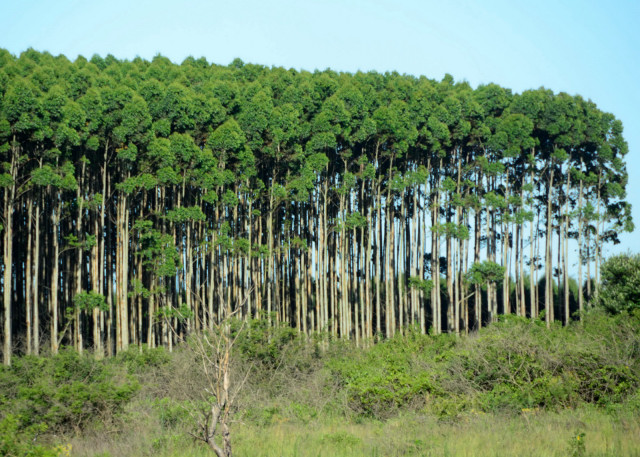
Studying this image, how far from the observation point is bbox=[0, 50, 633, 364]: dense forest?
83.5 ft

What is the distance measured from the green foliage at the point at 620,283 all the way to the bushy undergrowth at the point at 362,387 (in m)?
4.62

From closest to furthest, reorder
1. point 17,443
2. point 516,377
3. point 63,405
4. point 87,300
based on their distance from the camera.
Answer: point 17,443, point 63,405, point 516,377, point 87,300

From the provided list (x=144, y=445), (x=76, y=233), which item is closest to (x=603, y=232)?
(x=76, y=233)

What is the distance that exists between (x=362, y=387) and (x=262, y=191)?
56.6ft

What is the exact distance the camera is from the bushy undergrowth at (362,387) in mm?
13172

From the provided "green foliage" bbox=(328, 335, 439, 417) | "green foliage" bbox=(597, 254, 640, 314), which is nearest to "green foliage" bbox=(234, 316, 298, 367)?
"green foliage" bbox=(328, 335, 439, 417)

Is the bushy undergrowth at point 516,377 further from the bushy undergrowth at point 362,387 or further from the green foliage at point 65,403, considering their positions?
the green foliage at point 65,403

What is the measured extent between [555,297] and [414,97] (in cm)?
1686

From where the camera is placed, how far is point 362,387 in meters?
15.4

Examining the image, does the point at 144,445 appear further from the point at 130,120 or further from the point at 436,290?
the point at 436,290

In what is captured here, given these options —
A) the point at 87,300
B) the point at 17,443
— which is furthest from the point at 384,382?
the point at 87,300

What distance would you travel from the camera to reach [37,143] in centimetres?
2434

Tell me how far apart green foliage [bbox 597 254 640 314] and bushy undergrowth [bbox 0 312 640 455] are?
182 inches

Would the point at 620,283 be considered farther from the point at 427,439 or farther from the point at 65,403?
the point at 65,403
